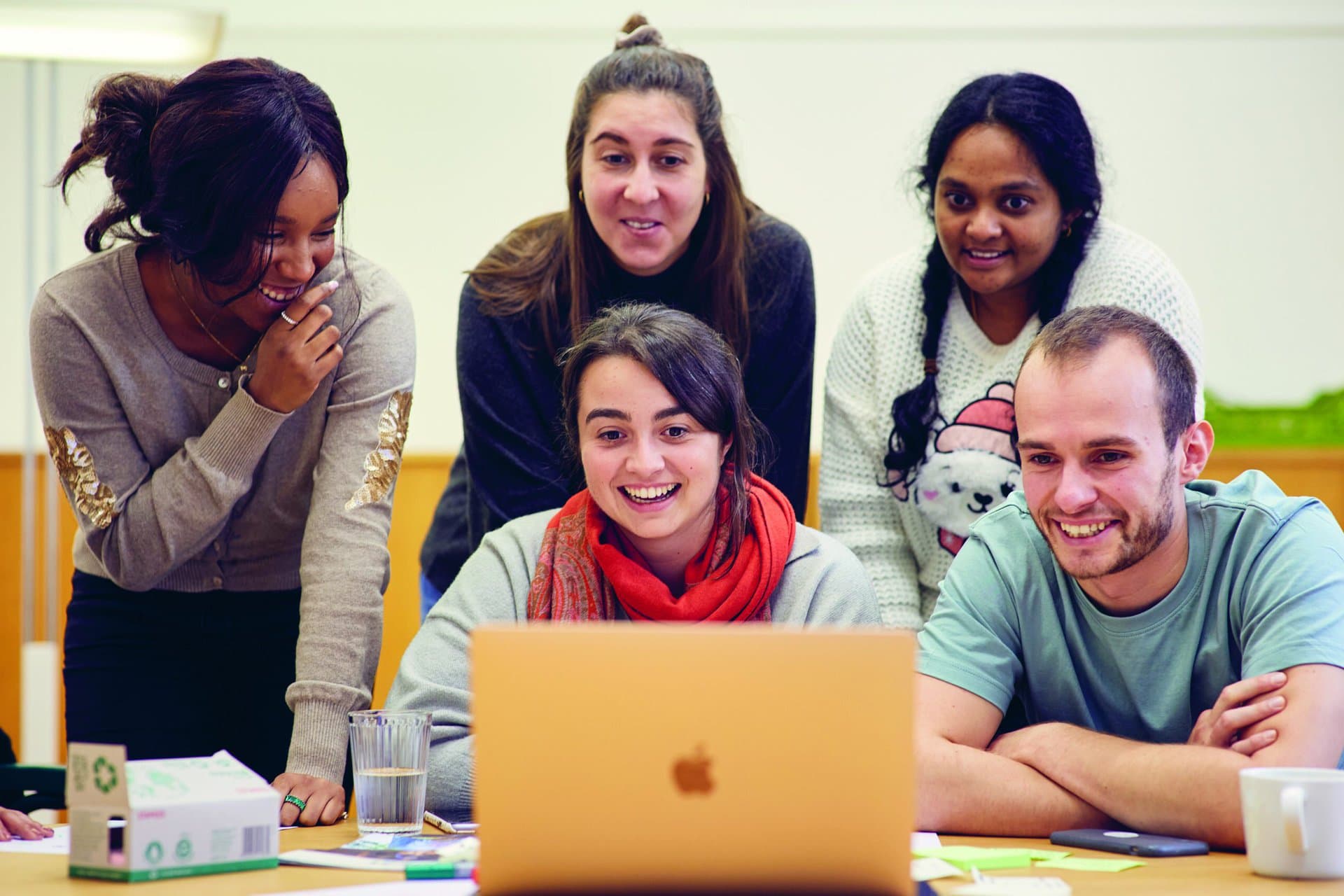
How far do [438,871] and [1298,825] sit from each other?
→ 69 cm

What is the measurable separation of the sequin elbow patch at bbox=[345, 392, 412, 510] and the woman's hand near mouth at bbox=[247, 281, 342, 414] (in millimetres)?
112

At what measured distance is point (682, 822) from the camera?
893 mm

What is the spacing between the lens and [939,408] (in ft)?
6.89

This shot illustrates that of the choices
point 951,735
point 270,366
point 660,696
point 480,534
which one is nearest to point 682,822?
point 660,696

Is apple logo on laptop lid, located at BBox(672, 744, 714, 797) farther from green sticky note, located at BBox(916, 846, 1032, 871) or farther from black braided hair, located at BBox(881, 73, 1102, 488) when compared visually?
black braided hair, located at BBox(881, 73, 1102, 488)

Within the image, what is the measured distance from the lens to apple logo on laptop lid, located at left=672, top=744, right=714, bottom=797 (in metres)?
0.89

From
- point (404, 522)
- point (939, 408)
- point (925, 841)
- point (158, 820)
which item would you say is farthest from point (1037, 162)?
point (404, 522)

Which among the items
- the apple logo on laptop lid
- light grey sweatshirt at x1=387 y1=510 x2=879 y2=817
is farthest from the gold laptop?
light grey sweatshirt at x1=387 y1=510 x2=879 y2=817

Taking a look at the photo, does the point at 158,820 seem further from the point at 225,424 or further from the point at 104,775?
the point at 225,424

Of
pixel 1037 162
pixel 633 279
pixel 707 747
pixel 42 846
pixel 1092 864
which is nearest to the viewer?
pixel 707 747

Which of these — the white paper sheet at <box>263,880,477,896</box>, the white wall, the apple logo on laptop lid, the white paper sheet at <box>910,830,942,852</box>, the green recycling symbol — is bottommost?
the white paper sheet at <box>910,830,942,852</box>

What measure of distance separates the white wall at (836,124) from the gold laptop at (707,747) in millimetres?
3341

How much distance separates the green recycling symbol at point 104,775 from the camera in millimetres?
1116

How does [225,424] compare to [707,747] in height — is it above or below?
above
